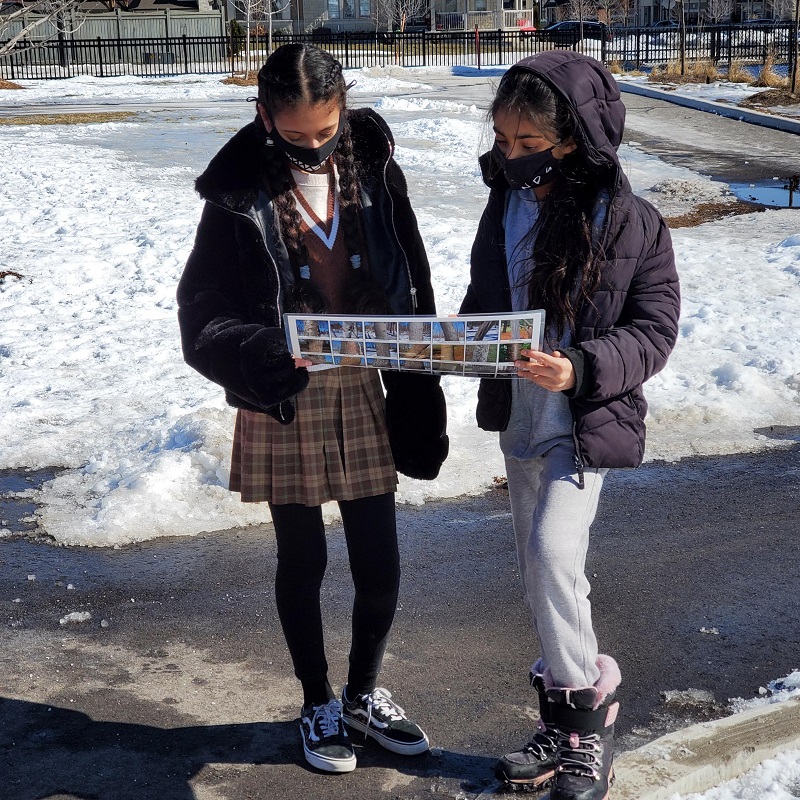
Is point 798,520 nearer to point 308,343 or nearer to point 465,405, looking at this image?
point 465,405

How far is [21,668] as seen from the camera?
3566 millimetres

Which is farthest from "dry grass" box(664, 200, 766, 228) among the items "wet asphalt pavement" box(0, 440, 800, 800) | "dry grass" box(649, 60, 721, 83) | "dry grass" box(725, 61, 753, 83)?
"dry grass" box(649, 60, 721, 83)

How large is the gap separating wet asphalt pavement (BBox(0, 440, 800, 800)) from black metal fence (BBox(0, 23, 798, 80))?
1397 inches

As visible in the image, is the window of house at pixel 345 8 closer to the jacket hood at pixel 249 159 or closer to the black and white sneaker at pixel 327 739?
the jacket hood at pixel 249 159

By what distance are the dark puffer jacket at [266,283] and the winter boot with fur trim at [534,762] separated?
0.73 meters

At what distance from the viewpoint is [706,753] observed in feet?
9.45

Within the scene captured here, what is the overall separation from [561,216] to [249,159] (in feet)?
2.69

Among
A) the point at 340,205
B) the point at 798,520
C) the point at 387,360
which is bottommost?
the point at 798,520

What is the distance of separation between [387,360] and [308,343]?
0.64 feet

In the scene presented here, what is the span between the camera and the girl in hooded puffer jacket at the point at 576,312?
8.21ft

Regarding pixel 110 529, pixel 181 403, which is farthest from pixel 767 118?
pixel 110 529

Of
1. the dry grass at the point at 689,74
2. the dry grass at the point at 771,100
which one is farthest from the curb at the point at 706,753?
the dry grass at the point at 689,74

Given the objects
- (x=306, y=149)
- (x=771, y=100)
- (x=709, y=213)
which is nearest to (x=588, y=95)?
(x=306, y=149)

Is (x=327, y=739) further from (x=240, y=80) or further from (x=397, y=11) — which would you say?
(x=397, y=11)
